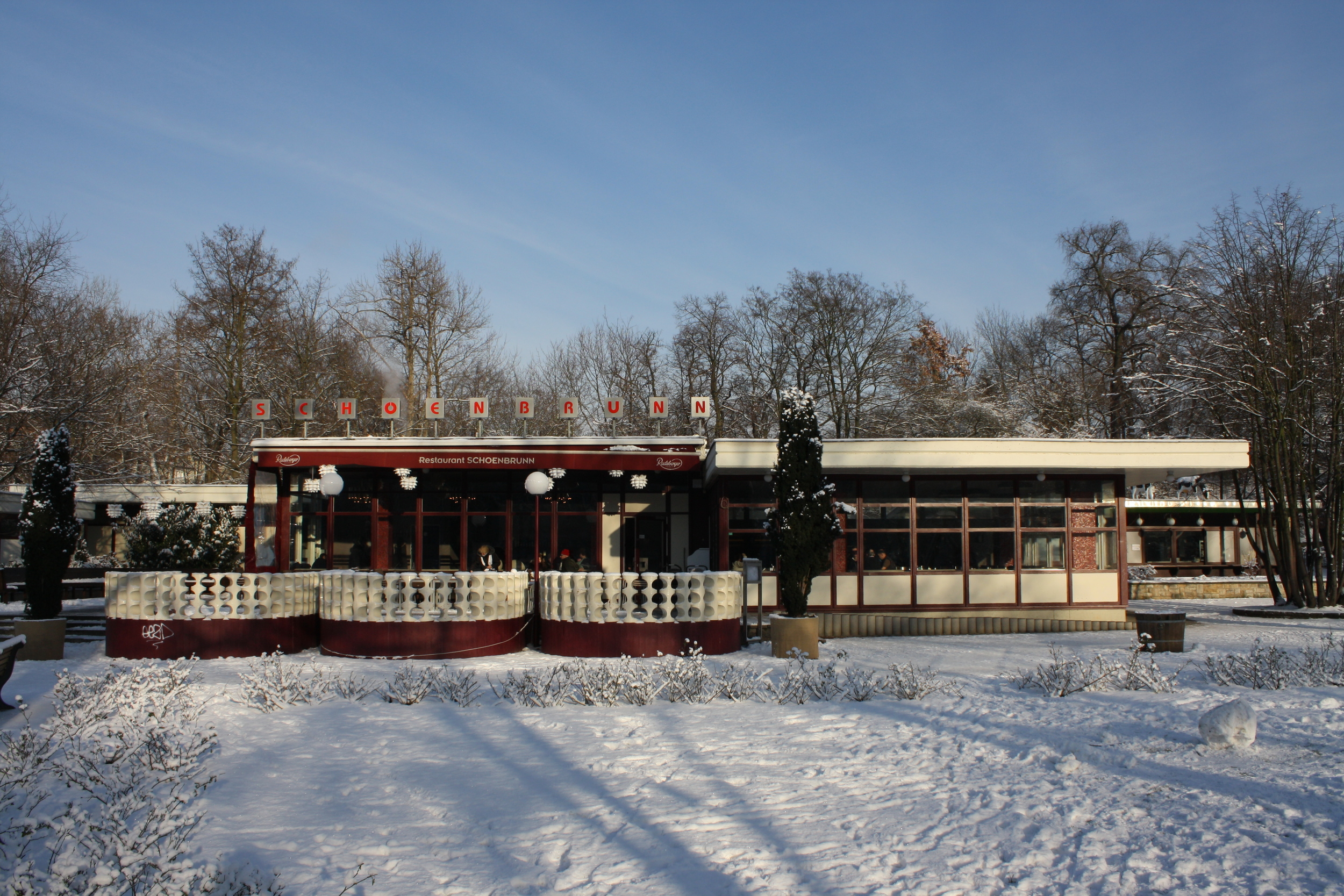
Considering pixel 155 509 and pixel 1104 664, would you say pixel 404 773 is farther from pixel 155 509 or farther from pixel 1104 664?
pixel 155 509

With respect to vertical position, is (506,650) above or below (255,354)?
below

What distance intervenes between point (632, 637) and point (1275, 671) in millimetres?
7913

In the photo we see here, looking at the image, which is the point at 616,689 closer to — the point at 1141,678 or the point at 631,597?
the point at 631,597

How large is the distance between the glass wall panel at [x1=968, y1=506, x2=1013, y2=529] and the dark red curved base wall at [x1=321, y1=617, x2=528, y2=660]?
1005cm

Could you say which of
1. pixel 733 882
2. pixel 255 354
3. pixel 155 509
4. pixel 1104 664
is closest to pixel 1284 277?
pixel 1104 664

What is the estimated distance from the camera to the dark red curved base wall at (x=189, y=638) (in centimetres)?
1359

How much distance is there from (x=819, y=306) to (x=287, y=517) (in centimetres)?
2248

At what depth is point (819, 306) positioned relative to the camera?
36.3 metres

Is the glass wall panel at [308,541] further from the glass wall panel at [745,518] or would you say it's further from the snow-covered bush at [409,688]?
the snow-covered bush at [409,688]

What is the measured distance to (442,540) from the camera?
21.1 m

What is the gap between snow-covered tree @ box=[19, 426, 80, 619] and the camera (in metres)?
14.0

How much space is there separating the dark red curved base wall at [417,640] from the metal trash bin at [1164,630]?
9.52m

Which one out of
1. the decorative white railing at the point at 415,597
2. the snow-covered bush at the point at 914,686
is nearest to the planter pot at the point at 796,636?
the snow-covered bush at the point at 914,686

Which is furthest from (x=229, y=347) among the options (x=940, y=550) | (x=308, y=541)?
(x=940, y=550)
